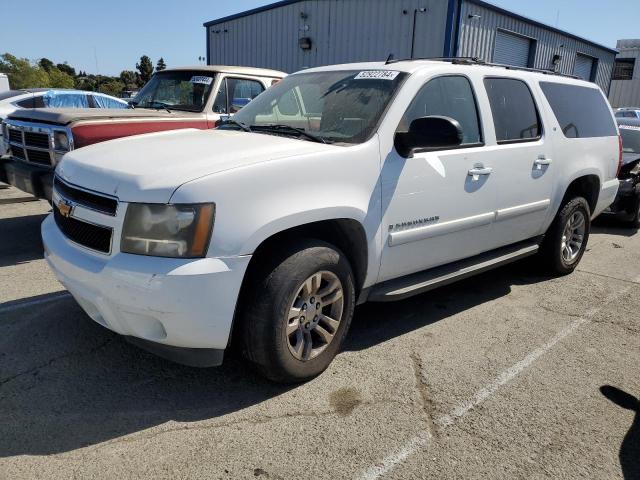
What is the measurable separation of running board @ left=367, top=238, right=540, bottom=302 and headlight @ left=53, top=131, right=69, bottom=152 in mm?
3470

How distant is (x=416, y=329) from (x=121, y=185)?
7.86ft

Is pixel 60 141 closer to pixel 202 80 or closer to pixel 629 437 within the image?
pixel 202 80

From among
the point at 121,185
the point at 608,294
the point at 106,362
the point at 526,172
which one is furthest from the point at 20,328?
the point at 608,294

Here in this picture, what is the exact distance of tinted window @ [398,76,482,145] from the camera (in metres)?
3.54

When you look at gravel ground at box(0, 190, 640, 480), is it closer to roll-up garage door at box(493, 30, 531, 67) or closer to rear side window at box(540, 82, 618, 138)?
rear side window at box(540, 82, 618, 138)

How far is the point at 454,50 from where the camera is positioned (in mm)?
14555

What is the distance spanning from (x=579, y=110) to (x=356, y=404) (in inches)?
152

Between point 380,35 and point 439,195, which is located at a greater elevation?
point 380,35

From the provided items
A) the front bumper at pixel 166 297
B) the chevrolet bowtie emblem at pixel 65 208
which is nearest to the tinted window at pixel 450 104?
the front bumper at pixel 166 297

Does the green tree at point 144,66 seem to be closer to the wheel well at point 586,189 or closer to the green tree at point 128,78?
the green tree at point 128,78

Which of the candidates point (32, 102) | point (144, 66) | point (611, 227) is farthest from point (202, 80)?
point (144, 66)

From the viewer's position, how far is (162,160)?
2824 mm

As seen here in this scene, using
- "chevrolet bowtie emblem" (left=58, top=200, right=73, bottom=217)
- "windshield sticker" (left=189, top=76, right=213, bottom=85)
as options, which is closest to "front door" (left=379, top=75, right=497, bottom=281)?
"chevrolet bowtie emblem" (left=58, top=200, right=73, bottom=217)

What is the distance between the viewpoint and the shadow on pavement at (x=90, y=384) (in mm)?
2641
